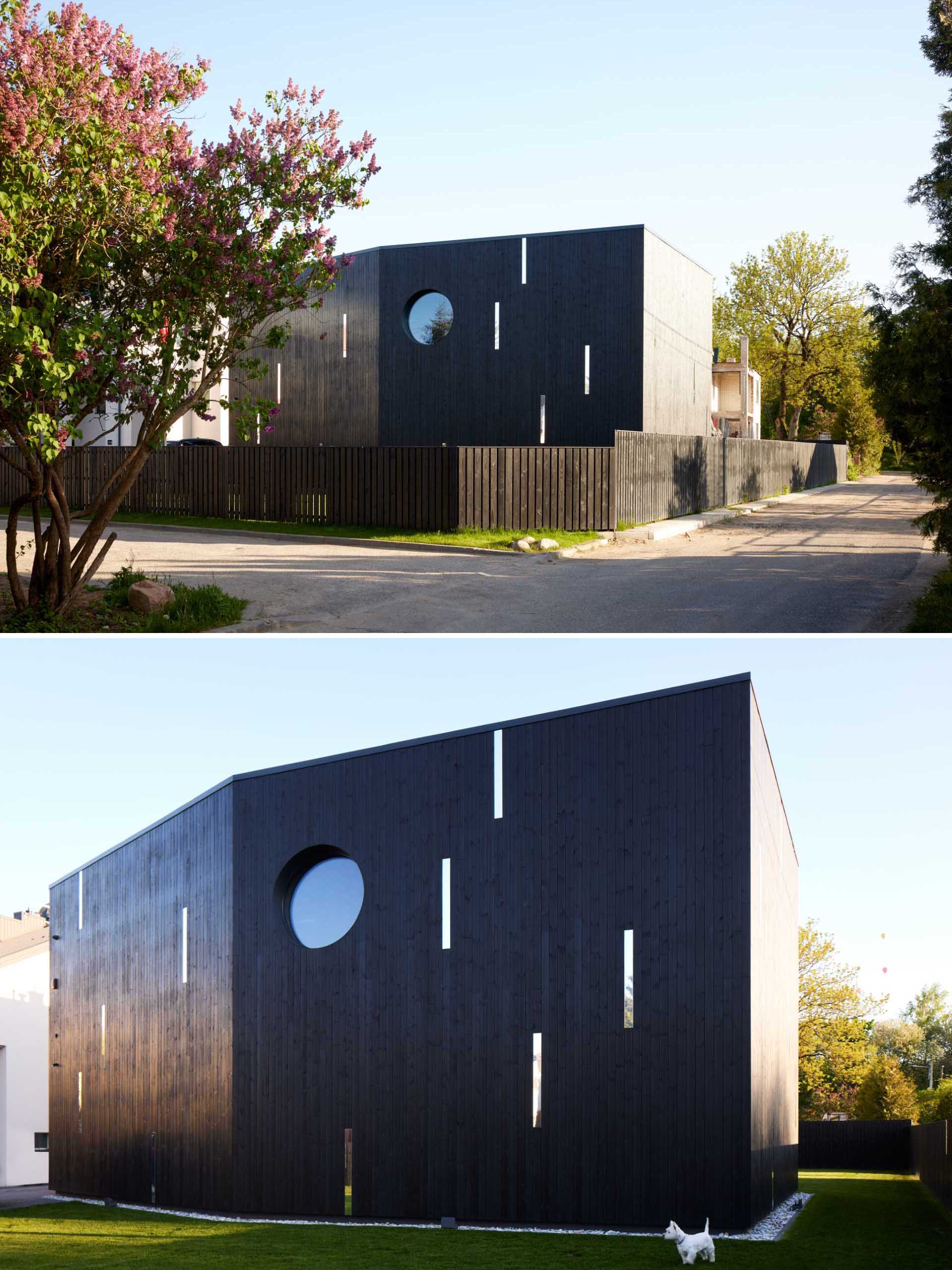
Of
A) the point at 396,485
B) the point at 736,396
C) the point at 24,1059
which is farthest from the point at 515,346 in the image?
the point at 736,396

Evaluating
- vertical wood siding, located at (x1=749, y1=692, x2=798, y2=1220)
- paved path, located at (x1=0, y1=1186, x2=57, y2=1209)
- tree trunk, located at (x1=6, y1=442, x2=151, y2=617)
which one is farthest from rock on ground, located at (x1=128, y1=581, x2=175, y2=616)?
paved path, located at (x1=0, y1=1186, x2=57, y2=1209)

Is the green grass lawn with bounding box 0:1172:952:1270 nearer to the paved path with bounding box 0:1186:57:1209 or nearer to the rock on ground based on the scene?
the paved path with bounding box 0:1186:57:1209

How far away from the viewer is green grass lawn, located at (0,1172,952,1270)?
9500 millimetres

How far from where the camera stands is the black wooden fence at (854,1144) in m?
28.8

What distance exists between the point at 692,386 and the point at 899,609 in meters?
17.8

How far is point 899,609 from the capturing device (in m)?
15.0

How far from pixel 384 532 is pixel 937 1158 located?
46.7ft

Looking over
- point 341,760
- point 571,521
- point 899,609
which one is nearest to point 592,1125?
point 341,760

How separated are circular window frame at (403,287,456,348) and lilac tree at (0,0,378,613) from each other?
14772 millimetres

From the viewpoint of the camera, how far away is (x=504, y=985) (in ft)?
40.4

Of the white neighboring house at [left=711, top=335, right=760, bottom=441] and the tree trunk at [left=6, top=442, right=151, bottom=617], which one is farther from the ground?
the white neighboring house at [left=711, top=335, right=760, bottom=441]

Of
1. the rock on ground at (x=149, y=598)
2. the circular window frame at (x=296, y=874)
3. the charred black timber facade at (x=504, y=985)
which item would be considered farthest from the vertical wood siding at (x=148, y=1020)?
the rock on ground at (x=149, y=598)

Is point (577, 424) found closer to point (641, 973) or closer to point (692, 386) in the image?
point (692, 386)

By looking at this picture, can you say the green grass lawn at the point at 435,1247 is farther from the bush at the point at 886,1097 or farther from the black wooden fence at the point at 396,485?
the bush at the point at 886,1097
